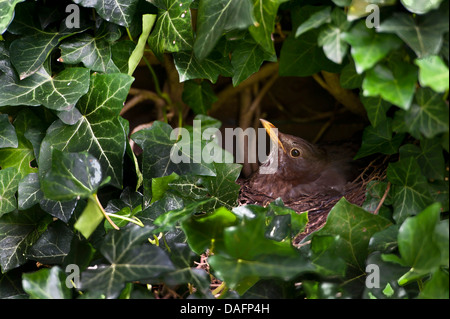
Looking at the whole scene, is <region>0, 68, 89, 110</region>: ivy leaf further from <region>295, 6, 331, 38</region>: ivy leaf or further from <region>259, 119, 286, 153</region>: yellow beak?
<region>259, 119, 286, 153</region>: yellow beak

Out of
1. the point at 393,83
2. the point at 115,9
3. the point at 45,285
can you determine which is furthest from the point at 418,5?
the point at 45,285

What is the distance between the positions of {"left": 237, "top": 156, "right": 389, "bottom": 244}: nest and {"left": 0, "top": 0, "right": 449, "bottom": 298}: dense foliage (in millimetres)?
181

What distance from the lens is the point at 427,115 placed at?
0.94m

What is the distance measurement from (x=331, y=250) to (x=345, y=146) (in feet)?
2.94

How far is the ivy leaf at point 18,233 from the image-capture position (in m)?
1.22

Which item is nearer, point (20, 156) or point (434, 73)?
point (434, 73)

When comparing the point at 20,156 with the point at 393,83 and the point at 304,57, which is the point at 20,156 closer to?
the point at 304,57

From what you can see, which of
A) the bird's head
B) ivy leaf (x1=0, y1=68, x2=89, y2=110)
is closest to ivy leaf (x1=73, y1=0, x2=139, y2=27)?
ivy leaf (x1=0, y1=68, x2=89, y2=110)

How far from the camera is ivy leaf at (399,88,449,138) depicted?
92 centimetres

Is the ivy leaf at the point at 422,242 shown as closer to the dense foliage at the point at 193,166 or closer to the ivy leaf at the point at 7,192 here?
the dense foliage at the point at 193,166

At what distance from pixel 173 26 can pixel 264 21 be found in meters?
0.23

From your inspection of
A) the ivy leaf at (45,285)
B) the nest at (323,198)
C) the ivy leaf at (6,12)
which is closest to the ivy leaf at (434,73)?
the nest at (323,198)

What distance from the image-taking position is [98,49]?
4.06ft

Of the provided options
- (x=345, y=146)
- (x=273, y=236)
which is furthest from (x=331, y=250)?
(x=345, y=146)
